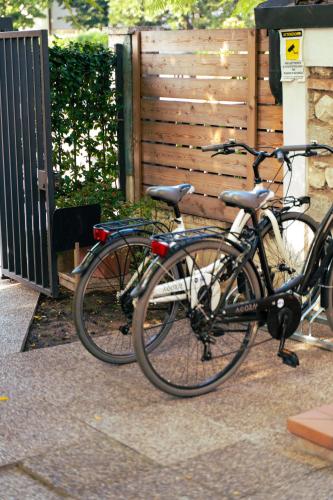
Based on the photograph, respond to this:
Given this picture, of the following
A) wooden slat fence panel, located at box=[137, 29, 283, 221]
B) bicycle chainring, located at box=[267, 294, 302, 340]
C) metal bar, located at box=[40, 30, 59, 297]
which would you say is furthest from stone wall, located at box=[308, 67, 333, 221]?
metal bar, located at box=[40, 30, 59, 297]

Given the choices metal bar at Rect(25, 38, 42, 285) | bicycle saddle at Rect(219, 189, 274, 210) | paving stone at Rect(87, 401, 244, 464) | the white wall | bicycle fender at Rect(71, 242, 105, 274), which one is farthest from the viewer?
metal bar at Rect(25, 38, 42, 285)

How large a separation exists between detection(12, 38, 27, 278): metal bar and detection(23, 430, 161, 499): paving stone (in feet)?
11.5

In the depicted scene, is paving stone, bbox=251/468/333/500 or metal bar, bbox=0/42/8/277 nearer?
paving stone, bbox=251/468/333/500

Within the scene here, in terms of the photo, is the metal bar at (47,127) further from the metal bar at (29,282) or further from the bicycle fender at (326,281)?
the bicycle fender at (326,281)

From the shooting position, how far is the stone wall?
21.7 feet

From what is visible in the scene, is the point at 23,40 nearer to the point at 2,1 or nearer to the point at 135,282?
the point at 135,282

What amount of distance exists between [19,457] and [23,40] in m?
3.99

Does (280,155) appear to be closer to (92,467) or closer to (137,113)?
(92,467)

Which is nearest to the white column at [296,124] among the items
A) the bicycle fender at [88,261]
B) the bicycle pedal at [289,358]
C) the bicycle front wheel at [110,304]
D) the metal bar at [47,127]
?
the bicycle front wheel at [110,304]

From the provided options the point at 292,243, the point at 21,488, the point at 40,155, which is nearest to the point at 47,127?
the point at 40,155

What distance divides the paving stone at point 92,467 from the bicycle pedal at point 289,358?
1.27 m

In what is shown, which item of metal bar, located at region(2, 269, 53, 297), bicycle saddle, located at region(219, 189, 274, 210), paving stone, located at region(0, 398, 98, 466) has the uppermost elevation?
bicycle saddle, located at region(219, 189, 274, 210)

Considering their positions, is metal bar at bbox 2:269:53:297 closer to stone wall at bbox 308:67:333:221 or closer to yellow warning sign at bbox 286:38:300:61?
stone wall at bbox 308:67:333:221

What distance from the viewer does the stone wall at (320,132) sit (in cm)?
662
